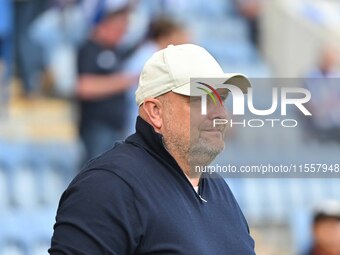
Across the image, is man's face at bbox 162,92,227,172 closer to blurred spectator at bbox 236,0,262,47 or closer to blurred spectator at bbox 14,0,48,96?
blurred spectator at bbox 14,0,48,96

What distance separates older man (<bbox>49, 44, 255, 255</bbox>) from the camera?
242cm

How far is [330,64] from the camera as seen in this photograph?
7.37 metres

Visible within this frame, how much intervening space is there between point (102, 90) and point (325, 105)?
1.77m

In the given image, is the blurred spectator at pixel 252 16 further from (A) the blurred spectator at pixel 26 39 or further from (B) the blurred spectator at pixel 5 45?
(B) the blurred spectator at pixel 5 45

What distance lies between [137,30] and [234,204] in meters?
3.96

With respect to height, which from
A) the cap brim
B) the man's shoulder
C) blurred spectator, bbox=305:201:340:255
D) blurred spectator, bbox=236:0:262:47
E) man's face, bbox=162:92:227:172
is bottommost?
blurred spectator, bbox=305:201:340:255

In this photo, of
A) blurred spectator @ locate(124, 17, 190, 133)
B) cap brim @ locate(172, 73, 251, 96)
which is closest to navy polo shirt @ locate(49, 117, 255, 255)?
cap brim @ locate(172, 73, 251, 96)

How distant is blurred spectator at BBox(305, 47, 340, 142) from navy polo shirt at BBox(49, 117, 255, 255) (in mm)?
4221

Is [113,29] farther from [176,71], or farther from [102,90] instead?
[176,71]

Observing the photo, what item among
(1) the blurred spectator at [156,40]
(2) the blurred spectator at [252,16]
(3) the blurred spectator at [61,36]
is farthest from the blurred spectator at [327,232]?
(2) the blurred spectator at [252,16]

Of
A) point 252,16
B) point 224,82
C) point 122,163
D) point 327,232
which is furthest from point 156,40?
point 122,163

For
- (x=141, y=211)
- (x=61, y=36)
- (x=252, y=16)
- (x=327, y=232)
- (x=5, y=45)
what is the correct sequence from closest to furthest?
1. (x=141, y=211)
2. (x=327, y=232)
3. (x=5, y=45)
4. (x=61, y=36)
5. (x=252, y=16)

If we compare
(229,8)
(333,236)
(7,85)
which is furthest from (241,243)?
(229,8)

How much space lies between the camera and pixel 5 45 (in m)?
6.23
